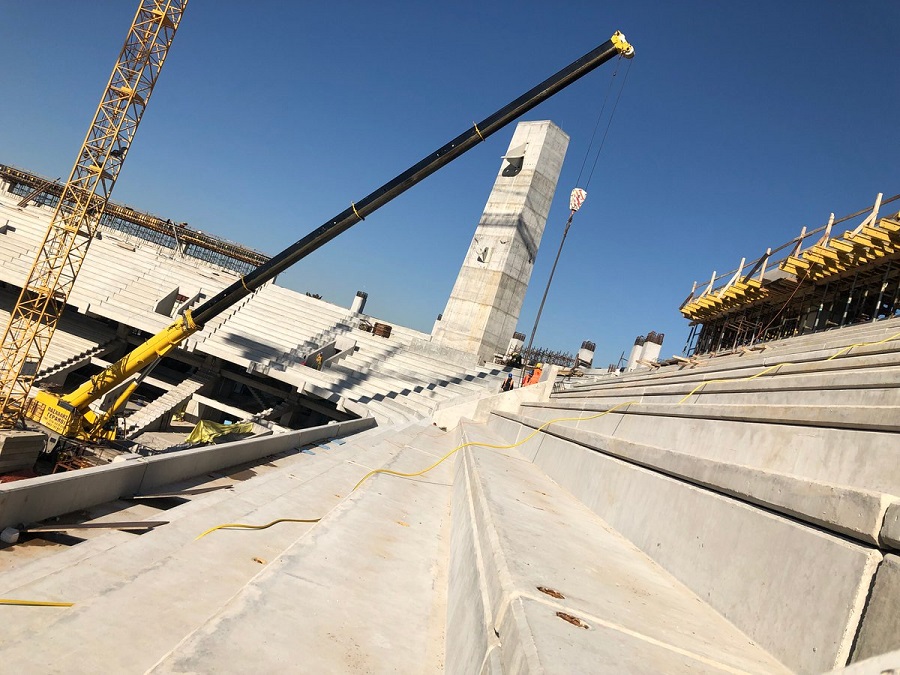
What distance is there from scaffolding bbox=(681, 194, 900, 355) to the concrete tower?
8.50 metres

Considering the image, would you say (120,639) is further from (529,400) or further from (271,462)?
(529,400)

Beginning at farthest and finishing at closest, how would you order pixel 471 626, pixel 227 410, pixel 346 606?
pixel 227 410, pixel 346 606, pixel 471 626

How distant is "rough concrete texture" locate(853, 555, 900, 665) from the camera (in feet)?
4.27

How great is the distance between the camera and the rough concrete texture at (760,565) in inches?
58.7

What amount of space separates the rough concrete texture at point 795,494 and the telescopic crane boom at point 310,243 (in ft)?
43.1

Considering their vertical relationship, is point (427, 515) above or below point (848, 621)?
below

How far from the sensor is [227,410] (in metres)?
24.0

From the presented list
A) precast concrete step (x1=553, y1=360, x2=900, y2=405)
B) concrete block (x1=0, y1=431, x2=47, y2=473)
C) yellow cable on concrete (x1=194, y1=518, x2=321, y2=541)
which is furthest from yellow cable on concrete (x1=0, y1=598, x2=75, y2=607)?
concrete block (x1=0, y1=431, x2=47, y2=473)

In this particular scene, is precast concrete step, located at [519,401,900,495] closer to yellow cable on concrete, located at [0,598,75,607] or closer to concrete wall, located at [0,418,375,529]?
yellow cable on concrete, located at [0,598,75,607]

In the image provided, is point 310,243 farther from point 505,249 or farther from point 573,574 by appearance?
point 573,574

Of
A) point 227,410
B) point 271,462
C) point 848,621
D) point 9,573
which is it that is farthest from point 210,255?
point 848,621

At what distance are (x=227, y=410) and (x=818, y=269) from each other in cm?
2198

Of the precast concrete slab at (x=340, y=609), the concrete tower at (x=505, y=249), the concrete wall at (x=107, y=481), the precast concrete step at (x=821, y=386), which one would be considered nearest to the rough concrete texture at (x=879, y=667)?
the precast concrete slab at (x=340, y=609)

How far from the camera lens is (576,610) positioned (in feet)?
5.36
